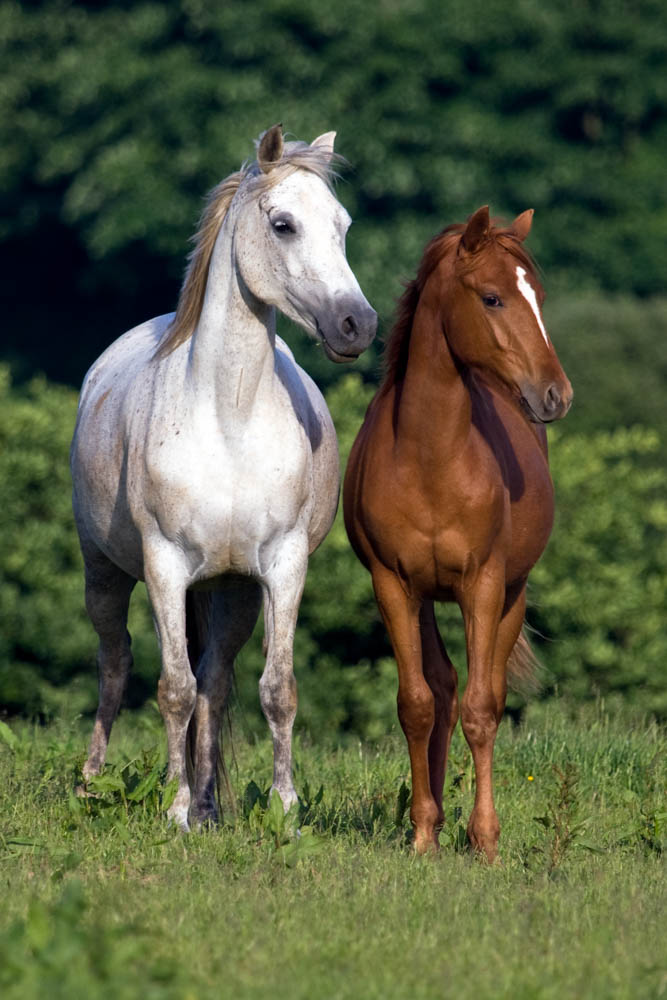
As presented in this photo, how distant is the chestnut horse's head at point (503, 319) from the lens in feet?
17.6

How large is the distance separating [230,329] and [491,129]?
1757 cm

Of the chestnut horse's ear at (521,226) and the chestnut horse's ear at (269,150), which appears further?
the chestnut horse's ear at (521,226)

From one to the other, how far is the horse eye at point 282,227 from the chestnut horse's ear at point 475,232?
61cm

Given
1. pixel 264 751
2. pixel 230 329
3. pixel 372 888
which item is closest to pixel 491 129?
pixel 264 751

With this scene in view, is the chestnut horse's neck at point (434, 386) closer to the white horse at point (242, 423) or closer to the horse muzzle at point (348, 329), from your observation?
the white horse at point (242, 423)

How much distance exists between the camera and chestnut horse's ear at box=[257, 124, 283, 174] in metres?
5.58

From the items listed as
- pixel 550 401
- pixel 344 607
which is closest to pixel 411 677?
pixel 550 401

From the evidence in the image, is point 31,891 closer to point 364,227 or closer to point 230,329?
point 230,329

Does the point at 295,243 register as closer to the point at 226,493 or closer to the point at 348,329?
the point at 348,329

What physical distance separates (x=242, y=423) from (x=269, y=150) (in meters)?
0.95

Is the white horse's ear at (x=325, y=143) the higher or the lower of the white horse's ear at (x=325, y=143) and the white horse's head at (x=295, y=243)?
the higher

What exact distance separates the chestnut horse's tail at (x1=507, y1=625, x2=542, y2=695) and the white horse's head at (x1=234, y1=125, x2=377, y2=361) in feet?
6.33

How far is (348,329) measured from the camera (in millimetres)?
5277

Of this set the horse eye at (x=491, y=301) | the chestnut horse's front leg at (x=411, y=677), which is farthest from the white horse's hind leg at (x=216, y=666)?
the horse eye at (x=491, y=301)
